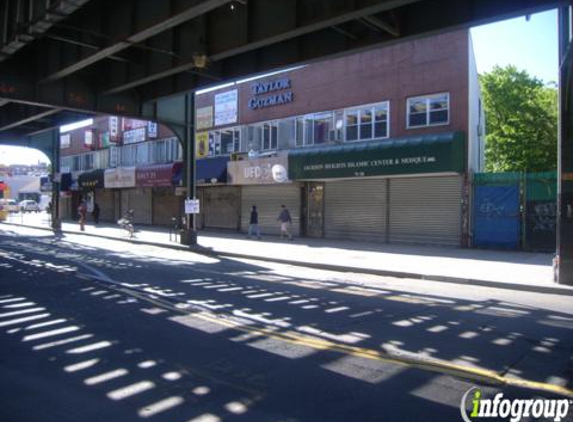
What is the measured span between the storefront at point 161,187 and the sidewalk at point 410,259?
8726 millimetres

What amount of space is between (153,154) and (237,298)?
2964 cm

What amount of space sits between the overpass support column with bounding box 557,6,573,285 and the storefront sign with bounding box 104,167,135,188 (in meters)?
29.5

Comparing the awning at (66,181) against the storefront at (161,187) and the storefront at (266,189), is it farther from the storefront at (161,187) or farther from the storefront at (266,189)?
the storefront at (266,189)

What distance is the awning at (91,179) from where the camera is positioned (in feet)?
136

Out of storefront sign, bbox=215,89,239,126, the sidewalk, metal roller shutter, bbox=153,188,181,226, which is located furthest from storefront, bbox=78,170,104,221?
the sidewalk

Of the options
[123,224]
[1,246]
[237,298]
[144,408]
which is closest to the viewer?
[144,408]

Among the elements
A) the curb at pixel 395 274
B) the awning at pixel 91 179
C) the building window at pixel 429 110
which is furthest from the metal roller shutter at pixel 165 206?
the building window at pixel 429 110

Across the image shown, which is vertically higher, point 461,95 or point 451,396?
point 461,95

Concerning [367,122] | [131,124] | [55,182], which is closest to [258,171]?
[367,122]

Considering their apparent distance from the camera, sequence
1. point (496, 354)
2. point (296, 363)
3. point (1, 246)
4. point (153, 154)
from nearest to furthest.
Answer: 1. point (296, 363)
2. point (496, 354)
3. point (1, 246)
4. point (153, 154)

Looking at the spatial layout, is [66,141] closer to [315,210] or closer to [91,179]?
[91,179]

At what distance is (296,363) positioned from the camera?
19.1 feet

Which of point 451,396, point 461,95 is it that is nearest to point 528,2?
point 451,396

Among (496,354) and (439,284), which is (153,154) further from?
(496,354)
